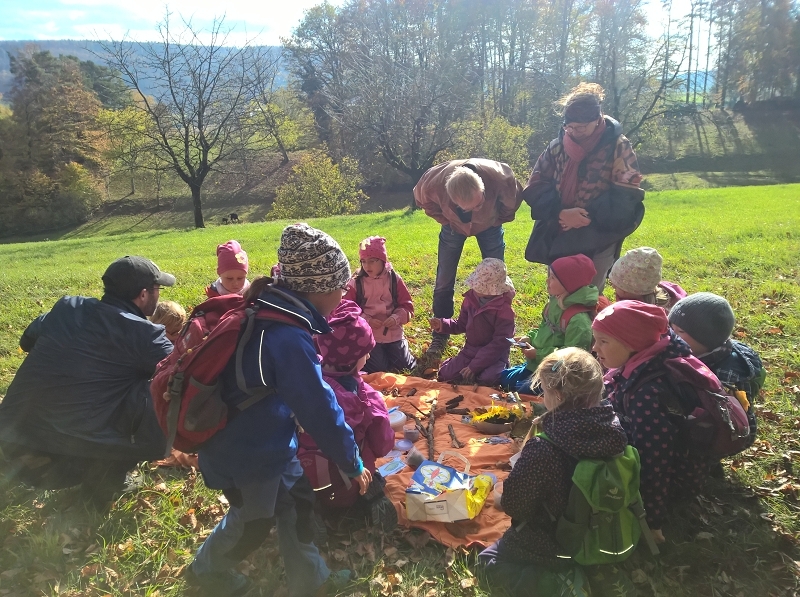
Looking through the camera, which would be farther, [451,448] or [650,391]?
[451,448]

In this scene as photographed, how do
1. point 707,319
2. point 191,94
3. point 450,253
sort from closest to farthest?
point 707,319, point 450,253, point 191,94

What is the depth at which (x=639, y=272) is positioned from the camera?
13.3ft

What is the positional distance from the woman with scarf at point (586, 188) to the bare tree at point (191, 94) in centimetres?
2506

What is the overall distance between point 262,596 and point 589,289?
10.7 ft

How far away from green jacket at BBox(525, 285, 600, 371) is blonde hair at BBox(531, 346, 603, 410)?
179cm

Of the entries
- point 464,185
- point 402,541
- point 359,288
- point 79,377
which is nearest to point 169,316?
point 79,377

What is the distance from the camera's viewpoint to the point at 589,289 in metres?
4.34

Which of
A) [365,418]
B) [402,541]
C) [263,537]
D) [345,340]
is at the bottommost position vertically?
[402,541]

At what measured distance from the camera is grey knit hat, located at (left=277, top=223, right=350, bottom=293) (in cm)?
236

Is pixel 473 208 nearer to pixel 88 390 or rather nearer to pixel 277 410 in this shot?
pixel 277 410

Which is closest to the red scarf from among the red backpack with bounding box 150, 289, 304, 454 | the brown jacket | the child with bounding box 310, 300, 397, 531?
the brown jacket

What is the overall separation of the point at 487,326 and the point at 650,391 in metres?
2.55

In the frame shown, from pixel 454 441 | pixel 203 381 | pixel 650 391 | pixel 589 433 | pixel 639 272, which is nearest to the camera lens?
pixel 203 381

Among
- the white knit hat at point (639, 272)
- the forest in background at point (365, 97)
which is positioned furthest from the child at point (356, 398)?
the forest in background at point (365, 97)
